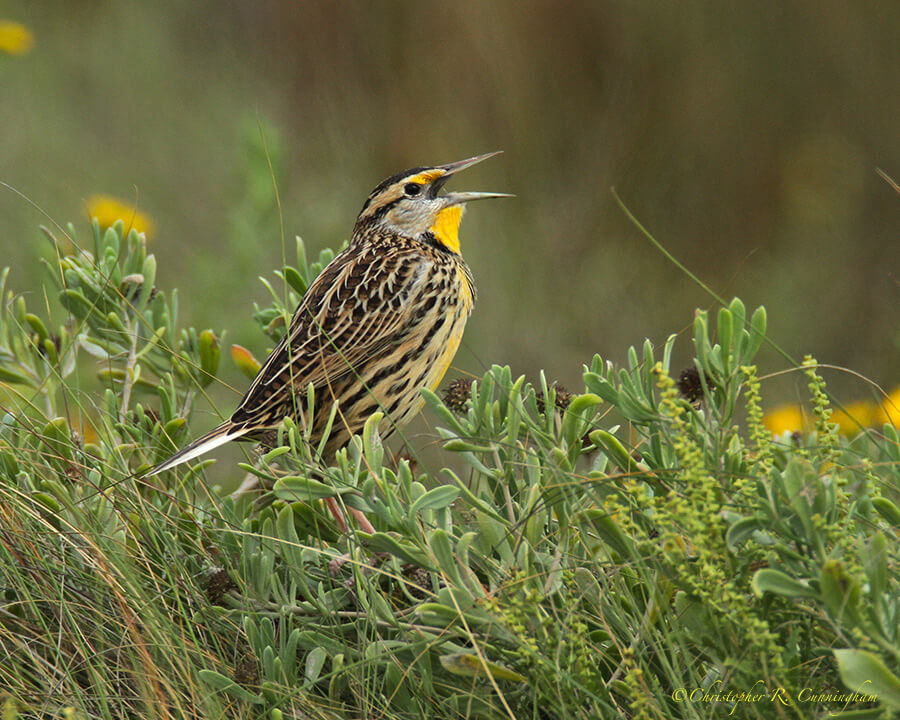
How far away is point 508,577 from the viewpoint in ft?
6.70

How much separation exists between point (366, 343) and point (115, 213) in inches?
124

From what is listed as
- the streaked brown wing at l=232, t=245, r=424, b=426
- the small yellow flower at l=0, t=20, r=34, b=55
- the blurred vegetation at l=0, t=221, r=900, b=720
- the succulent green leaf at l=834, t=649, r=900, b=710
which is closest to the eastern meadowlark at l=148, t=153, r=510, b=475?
the streaked brown wing at l=232, t=245, r=424, b=426

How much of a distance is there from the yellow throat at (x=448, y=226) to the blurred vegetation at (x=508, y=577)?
1.15m

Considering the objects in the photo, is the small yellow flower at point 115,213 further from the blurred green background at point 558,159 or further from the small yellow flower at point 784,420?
the small yellow flower at point 784,420

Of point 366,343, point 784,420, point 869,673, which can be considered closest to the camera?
point 869,673

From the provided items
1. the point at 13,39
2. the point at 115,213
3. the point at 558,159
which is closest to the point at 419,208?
the point at 558,159

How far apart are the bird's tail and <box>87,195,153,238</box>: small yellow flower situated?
300cm

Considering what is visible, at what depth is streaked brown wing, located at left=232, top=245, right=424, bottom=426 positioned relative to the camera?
2.97 metres

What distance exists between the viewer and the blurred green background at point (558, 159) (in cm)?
537

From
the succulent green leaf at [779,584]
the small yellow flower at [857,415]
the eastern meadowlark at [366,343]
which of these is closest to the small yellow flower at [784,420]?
the small yellow flower at [857,415]

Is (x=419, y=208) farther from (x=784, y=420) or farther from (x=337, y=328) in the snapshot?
(x=784, y=420)

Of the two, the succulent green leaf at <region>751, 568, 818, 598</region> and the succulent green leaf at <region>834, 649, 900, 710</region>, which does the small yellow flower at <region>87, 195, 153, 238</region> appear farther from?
the succulent green leaf at <region>834, 649, 900, 710</region>

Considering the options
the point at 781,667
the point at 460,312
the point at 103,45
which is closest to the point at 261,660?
the point at 781,667

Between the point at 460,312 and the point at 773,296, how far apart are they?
266 centimetres
